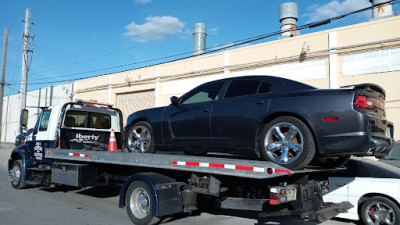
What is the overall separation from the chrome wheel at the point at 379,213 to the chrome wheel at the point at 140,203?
371 cm

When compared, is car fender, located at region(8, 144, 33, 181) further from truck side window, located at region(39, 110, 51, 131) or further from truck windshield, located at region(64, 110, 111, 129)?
truck windshield, located at region(64, 110, 111, 129)

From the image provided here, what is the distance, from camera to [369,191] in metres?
5.64

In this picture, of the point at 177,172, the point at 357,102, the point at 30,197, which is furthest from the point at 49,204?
the point at 357,102

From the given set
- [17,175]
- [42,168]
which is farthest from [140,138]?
[17,175]

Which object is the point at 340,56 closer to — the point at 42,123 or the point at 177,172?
the point at 177,172

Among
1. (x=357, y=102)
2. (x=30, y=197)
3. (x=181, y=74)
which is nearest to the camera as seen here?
(x=357, y=102)

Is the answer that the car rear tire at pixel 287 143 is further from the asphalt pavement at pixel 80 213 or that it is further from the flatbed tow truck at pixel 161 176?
the asphalt pavement at pixel 80 213

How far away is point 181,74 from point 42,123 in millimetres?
10304

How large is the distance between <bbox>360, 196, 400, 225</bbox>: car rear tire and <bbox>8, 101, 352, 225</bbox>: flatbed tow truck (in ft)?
1.75

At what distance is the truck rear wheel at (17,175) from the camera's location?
8555 mm

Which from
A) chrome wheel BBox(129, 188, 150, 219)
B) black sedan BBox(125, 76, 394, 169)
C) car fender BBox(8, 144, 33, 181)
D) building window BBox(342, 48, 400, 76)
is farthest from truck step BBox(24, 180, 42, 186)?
building window BBox(342, 48, 400, 76)

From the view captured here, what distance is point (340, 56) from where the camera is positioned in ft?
41.0

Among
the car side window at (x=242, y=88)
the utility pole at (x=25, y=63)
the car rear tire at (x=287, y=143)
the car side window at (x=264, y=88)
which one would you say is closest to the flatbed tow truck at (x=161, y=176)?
the car rear tire at (x=287, y=143)

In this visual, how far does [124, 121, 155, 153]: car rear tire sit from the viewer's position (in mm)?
5941
